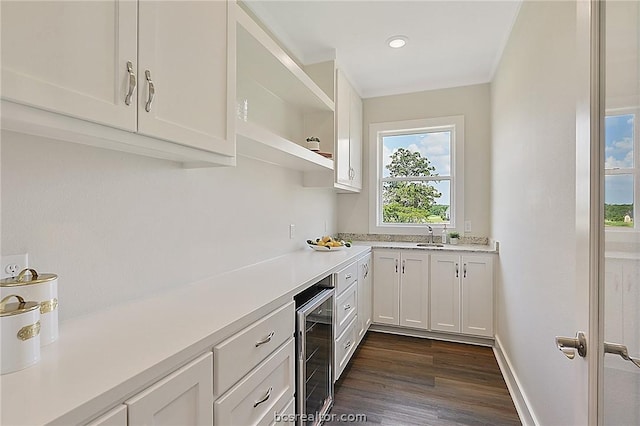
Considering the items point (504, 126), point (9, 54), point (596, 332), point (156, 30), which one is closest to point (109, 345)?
point (9, 54)

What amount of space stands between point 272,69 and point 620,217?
6.10ft

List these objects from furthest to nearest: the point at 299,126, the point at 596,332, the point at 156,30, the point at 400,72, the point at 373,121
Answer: the point at 373,121, the point at 400,72, the point at 299,126, the point at 156,30, the point at 596,332

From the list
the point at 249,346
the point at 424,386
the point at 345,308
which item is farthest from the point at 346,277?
the point at 249,346

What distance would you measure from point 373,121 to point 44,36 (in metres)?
3.38

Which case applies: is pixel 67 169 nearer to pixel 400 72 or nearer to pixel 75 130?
pixel 75 130

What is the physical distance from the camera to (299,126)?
9.24ft

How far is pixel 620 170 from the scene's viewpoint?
0.70 m

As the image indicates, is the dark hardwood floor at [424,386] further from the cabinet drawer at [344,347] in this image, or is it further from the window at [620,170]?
the window at [620,170]

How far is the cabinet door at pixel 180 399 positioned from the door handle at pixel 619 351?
1.04m

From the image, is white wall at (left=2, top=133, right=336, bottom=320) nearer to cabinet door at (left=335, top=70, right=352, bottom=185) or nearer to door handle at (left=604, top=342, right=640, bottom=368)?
cabinet door at (left=335, top=70, right=352, bottom=185)

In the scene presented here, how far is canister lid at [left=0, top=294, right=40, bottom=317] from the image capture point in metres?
0.70

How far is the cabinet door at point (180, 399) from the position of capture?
71 cm

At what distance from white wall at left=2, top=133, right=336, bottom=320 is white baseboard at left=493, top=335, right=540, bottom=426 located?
6.38ft

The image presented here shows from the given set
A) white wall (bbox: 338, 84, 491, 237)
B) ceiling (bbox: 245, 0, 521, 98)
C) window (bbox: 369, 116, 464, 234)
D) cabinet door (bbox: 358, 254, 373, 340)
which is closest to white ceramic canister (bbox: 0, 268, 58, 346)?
ceiling (bbox: 245, 0, 521, 98)
